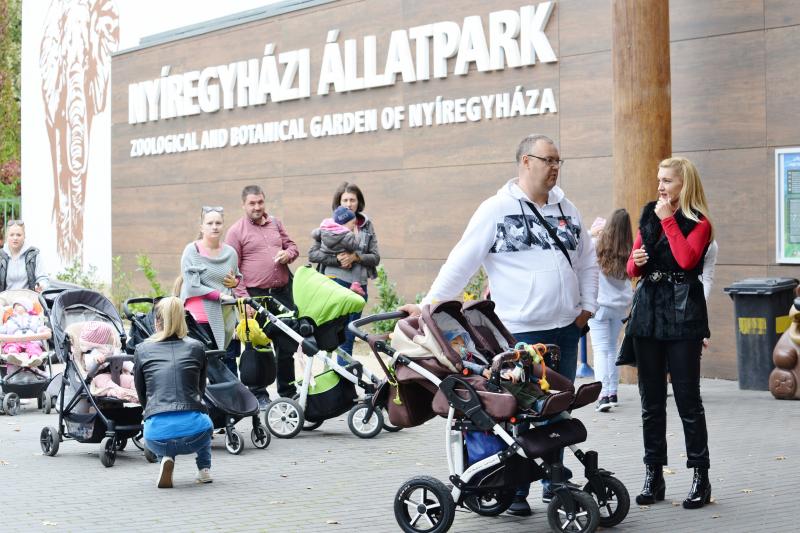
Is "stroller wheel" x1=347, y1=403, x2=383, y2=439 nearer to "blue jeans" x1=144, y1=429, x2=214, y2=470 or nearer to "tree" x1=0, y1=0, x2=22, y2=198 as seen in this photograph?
"blue jeans" x1=144, y1=429, x2=214, y2=470

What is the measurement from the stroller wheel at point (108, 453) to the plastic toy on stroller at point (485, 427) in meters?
2.98

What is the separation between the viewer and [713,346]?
13305 millimetres

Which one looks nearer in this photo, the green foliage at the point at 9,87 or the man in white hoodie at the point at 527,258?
the man in white hoodie at the point at 527,258

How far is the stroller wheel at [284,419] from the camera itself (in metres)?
10.3

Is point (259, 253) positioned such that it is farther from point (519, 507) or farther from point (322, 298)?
point (519, 507)

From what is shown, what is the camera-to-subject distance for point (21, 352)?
12.3 metres

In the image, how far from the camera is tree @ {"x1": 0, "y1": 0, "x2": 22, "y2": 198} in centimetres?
3950

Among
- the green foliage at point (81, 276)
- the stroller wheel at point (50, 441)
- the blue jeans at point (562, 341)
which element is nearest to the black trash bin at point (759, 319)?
the blue jeans at point (562, 341)

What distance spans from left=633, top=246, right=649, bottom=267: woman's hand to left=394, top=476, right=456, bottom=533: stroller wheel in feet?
5.95

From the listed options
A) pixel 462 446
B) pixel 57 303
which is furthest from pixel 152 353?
pixel 462 446

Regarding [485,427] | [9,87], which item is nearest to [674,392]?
[485,427]

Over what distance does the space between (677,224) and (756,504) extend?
1.71m

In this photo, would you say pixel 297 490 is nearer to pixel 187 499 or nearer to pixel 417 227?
pixel 187 499

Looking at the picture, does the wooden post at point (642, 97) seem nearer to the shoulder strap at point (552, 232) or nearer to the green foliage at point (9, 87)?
the shoulder strap at point (552, 232)
